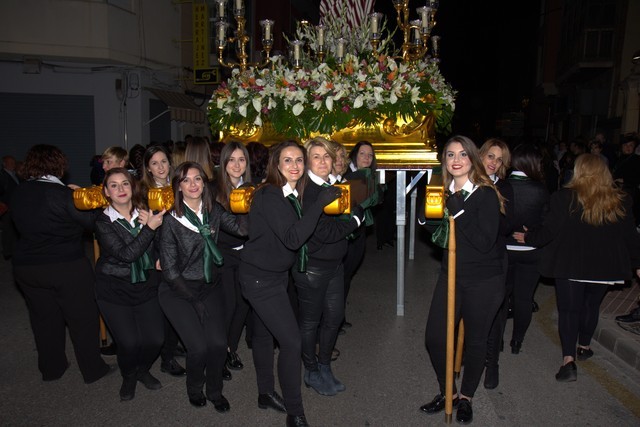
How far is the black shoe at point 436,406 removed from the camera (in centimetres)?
384

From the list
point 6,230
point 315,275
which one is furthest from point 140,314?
point 6,230

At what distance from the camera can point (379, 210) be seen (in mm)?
9461

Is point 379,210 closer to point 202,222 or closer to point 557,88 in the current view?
point 202,222

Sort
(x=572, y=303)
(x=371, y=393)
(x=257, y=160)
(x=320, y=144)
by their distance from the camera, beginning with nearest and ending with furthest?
(x=320, y=144) < (x=371, y=393) < (x=572, y=303) < (x=257, y=160)

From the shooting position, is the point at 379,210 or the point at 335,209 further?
the point at 379,210

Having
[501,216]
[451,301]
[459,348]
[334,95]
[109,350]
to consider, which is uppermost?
[334,95]

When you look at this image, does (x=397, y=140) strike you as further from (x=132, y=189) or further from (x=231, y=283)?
(x=132, y=189)

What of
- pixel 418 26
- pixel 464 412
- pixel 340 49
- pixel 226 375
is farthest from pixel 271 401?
pixel 418 26

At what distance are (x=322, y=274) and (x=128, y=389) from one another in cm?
185

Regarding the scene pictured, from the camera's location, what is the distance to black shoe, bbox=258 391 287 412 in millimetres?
3846

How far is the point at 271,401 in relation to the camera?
3.86m

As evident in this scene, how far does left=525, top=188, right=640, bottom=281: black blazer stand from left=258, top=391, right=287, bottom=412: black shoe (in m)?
2.56

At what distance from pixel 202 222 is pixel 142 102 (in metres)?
13.2

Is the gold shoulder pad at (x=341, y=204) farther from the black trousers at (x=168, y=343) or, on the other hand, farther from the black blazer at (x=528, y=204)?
the black trousers at (x=168, y=343)
